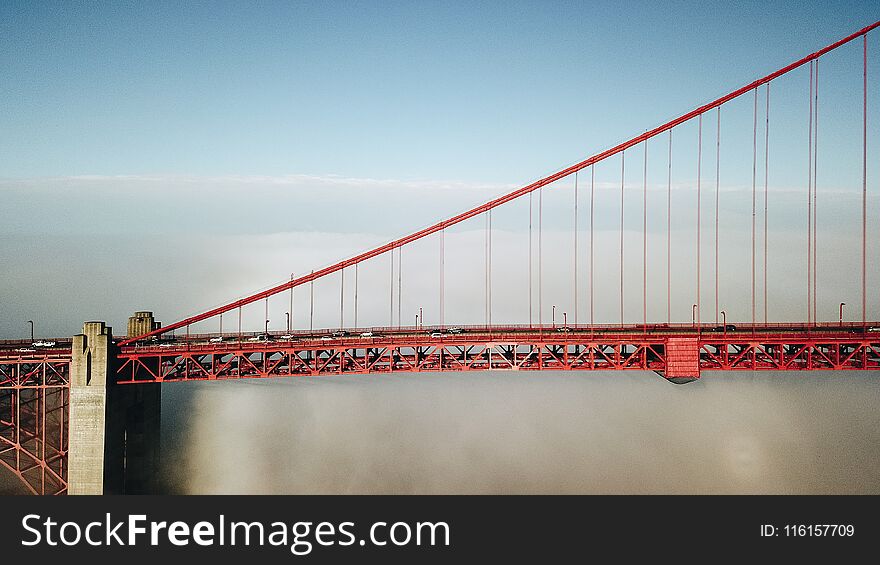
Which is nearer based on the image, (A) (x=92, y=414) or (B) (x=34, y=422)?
(A) (x=92, y=414)

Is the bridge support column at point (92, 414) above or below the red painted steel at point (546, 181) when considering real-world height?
below

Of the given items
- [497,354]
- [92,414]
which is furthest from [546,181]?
[92,414]

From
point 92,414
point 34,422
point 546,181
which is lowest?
point 34,422

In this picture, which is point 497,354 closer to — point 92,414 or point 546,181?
point 546,181

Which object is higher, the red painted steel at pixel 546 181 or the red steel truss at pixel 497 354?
the red painted steel at pixel 546 181

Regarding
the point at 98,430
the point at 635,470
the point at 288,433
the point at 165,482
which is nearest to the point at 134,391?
the point at 98,430

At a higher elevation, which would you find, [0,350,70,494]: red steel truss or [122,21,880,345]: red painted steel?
[122,21,880,345]: red painted steel

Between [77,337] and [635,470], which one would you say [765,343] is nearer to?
[635,470]

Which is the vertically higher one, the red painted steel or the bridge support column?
the red painted steel
